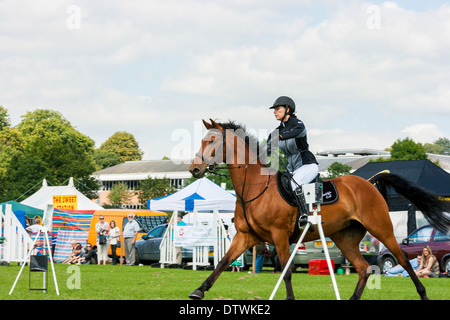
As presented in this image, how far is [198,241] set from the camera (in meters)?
23.2

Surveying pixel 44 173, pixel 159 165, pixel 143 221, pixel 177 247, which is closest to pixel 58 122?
pixel 44 173

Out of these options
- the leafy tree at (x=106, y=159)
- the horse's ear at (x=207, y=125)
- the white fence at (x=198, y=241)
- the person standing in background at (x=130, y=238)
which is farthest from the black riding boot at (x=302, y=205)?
the leafy tree at (x=106, y=159)

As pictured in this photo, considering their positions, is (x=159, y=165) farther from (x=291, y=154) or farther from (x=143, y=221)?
(x=291, y=154)

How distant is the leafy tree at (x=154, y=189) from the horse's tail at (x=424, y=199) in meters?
69.1

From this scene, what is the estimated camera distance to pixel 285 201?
946 cm

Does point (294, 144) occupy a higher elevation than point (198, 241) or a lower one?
higher

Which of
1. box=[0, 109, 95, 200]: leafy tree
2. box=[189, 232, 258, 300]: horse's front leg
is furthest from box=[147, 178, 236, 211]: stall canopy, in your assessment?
box=[0, 109, 95, 200]: leafy tree

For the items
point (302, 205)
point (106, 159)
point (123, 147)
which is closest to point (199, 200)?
point (302, 205)

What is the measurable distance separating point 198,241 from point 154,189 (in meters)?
58.4

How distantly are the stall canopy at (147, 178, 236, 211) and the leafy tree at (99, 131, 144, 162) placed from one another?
4075 inches

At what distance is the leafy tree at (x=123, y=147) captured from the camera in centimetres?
12812

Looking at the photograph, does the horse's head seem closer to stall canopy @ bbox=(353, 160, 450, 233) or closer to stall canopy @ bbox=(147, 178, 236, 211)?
stall canopy @ bbox=(147, 178, 236, 211)

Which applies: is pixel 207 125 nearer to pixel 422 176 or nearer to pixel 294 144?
pixel 294 144

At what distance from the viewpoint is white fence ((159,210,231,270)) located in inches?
886
